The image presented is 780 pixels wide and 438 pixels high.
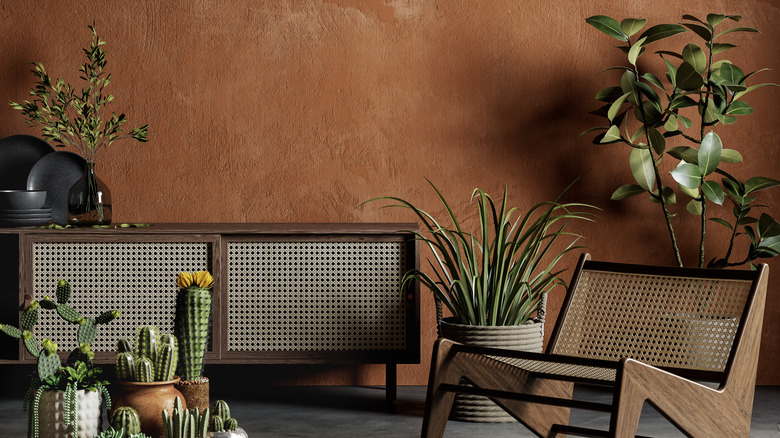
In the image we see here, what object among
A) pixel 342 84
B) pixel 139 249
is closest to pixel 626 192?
pixel 342 84

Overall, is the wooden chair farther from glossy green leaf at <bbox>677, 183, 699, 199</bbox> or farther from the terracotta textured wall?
the terracotta textured wall

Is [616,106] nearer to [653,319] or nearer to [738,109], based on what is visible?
[738,109]

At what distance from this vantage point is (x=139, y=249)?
11.1ft

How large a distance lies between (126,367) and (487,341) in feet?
4.78

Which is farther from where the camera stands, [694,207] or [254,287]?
[694,207]

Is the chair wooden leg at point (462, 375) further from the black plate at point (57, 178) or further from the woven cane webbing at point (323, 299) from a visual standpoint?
the black plate at point (57, 178)

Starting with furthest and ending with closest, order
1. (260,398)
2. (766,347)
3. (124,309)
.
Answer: (766,347), (260,398), (124,309)

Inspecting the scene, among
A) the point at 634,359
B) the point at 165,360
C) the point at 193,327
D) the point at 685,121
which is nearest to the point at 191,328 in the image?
the point at 193,327

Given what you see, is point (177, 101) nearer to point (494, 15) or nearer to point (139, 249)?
point (139, 249)

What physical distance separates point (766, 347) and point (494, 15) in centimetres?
195

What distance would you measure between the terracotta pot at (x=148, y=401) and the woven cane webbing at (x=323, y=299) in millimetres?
1240

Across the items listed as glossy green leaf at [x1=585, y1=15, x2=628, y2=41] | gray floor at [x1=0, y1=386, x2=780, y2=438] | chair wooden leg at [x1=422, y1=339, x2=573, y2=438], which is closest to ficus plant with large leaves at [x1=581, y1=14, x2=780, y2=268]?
glossy green leaf at [x1=585, y1=15, x2=628, y2=41]

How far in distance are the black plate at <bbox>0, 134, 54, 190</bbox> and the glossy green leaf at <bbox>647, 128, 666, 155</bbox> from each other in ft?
8.35

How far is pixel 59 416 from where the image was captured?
6.81 ft
